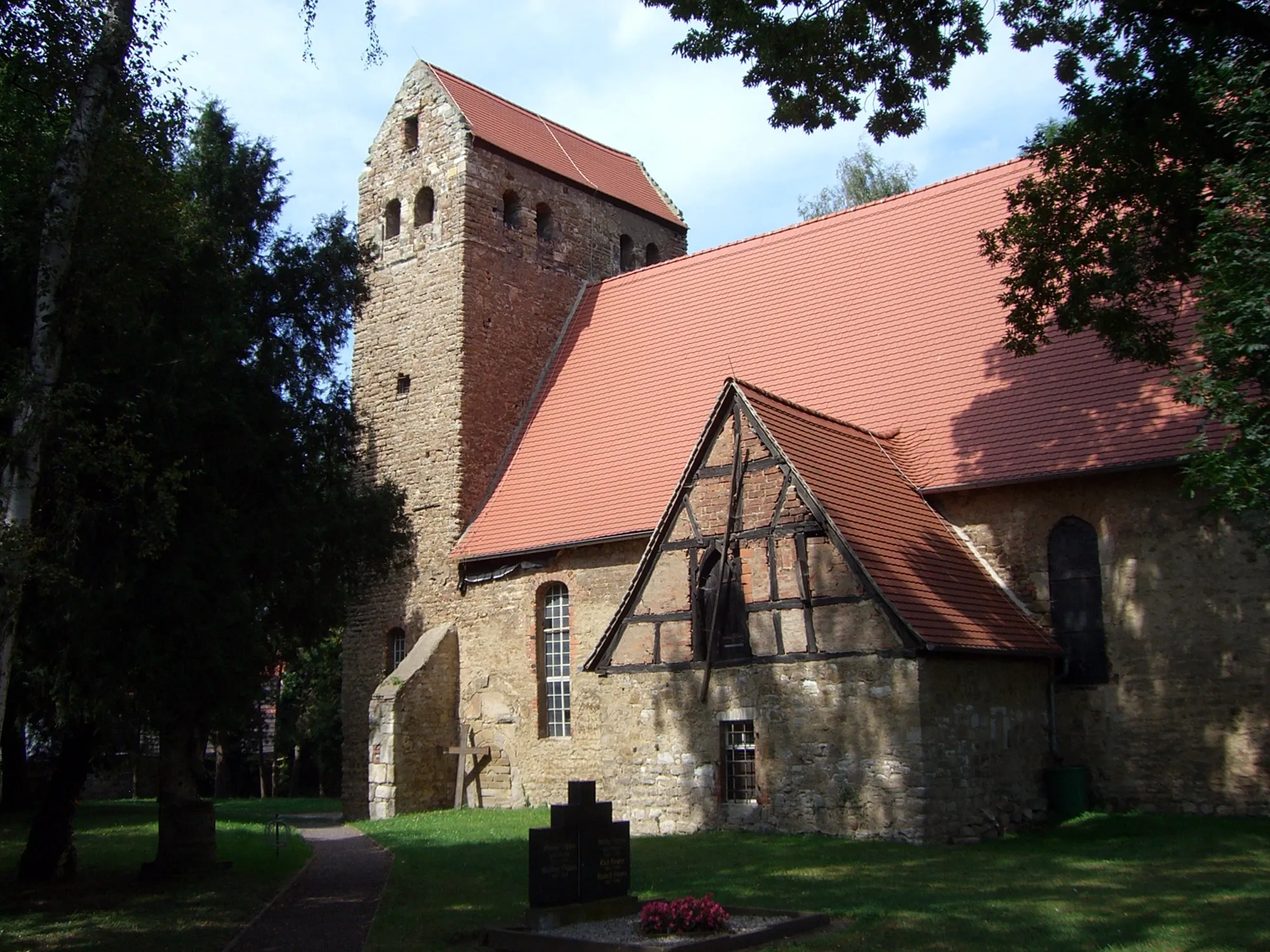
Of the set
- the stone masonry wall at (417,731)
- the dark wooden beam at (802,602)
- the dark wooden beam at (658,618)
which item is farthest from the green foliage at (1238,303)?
the stone masonry wall at (417,731)

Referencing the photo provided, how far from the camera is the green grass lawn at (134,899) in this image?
10.2 meters

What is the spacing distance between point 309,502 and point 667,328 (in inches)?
449

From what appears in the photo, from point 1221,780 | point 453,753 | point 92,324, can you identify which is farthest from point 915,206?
point 92,324

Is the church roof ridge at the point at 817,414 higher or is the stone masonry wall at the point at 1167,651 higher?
the church roof ridge at the point at 817,414

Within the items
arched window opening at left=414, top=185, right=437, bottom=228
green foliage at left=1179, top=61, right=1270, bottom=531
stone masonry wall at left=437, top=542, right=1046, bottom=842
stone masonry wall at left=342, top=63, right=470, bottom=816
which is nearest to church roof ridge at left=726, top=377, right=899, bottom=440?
stone masonry wall at left=437, top=542, right=1046, bottom=842

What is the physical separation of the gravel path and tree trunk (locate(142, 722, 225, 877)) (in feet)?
3.62

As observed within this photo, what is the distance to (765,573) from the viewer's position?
15500 millimetres

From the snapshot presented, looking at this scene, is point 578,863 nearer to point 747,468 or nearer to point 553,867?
point 553,867

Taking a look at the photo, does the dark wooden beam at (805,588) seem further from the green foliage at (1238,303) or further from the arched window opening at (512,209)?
the arched window opening at (512,209)

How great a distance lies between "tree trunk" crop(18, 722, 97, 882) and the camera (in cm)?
1360

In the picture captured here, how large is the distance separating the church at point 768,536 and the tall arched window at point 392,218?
70 mm

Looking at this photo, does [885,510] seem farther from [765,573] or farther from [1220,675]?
[1220,675]

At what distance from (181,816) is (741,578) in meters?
7.01

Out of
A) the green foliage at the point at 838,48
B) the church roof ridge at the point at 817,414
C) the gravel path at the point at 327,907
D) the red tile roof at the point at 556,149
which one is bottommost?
the gravel path at the point at 327,907
